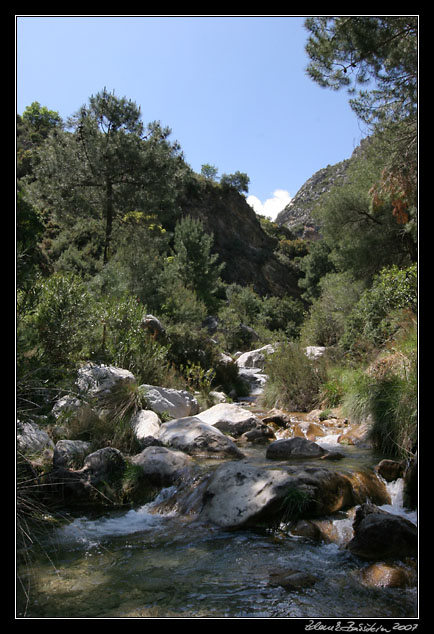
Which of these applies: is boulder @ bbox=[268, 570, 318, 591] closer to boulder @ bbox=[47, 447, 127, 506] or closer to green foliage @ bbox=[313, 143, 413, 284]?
boulder @ bbox=[47, 447, 127, 506]

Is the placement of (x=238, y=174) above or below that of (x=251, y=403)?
above

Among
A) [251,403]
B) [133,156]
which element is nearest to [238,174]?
[133,156]

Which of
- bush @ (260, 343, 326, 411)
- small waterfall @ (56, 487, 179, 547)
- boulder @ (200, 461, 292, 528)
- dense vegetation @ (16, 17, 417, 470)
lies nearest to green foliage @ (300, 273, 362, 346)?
dense vegetation @ (16, 17, 417, 470)

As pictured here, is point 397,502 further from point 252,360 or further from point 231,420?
point 252,360

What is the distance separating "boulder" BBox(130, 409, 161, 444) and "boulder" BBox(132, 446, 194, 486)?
2.72 ft

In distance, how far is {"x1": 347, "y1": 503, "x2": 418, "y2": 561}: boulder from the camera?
11.0ft

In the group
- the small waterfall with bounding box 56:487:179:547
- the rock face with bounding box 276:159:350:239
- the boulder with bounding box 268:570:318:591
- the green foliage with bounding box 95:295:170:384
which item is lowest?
the small waterfall with bounding box 56:487:179:547

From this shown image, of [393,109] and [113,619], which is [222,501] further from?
[393,109]

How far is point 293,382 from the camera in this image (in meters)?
10.2

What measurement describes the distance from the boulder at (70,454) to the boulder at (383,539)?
302 centimetres

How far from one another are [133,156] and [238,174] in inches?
1376

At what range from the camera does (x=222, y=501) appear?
4.38 meters

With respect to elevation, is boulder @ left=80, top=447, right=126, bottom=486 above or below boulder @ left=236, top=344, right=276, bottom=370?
below

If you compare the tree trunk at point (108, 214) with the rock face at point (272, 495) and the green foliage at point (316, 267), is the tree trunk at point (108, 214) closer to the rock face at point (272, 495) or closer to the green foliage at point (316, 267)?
the rock face at point (272, 495)
